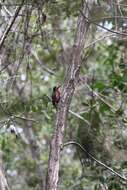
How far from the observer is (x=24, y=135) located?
6.35m

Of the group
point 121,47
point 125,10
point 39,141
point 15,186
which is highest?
point 125,10

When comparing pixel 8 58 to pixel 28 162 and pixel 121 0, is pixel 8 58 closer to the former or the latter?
pixel 121 0

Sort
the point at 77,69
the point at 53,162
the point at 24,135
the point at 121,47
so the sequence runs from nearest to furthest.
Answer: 1. the point at 53,162
2. the point at 77,69
3. the point at 121,47
4. the point at 24,135

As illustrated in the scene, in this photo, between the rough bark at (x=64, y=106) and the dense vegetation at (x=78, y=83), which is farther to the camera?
the dense vegetation at (x=78, y=83)

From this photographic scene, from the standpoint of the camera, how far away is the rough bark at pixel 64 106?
212 centimetres

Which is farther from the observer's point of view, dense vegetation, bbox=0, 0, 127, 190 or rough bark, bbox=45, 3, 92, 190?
dense vegetation, bbox=0, 0, 127, 190

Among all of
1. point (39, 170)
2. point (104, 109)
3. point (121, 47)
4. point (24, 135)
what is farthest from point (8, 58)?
point (24, 135)

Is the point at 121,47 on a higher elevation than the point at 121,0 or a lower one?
lower

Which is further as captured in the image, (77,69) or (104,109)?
(104,109)

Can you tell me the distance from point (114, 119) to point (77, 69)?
1202mm

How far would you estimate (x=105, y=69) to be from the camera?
17.5 feet

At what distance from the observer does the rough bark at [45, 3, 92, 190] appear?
6.97ft

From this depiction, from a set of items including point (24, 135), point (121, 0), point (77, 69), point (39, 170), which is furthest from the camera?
point (24, 135)

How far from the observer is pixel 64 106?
222 centimetres
